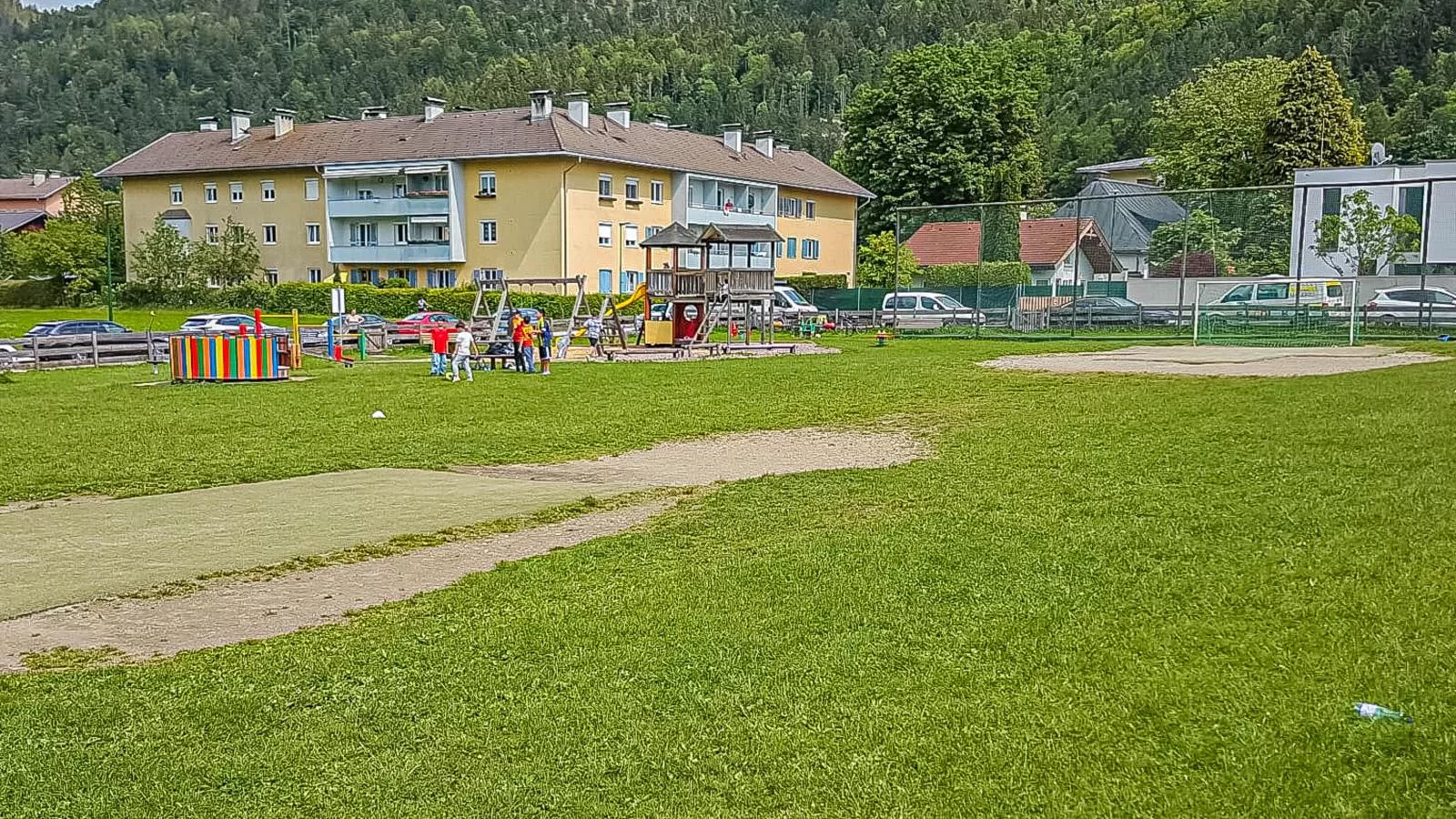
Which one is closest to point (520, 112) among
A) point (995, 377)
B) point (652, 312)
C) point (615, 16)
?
point (652, 312)

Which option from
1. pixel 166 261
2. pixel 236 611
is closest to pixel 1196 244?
pixel 236 611

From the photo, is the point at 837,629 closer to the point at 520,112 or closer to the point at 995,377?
the point at 995,377

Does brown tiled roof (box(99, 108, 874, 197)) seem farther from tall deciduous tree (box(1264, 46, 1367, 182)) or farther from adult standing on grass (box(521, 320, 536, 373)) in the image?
adult standing on grass (box(521, 320, 536, 373))

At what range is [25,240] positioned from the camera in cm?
7588

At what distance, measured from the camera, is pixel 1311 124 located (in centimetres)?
6675

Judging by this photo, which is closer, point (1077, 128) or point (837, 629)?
point (837, 629)

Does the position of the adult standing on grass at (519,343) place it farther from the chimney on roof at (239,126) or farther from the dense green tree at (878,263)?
the chimney on roof at (239,126)

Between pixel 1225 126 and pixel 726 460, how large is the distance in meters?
69.2

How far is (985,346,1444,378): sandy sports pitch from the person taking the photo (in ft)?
72.2

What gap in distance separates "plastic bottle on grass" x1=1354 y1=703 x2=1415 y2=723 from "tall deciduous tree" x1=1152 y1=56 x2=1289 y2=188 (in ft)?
226

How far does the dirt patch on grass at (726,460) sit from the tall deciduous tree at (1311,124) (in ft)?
193

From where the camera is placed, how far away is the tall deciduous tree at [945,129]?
7312 cm

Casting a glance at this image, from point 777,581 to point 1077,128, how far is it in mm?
108303

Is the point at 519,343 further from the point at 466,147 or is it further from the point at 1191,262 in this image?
the point at 466,147
